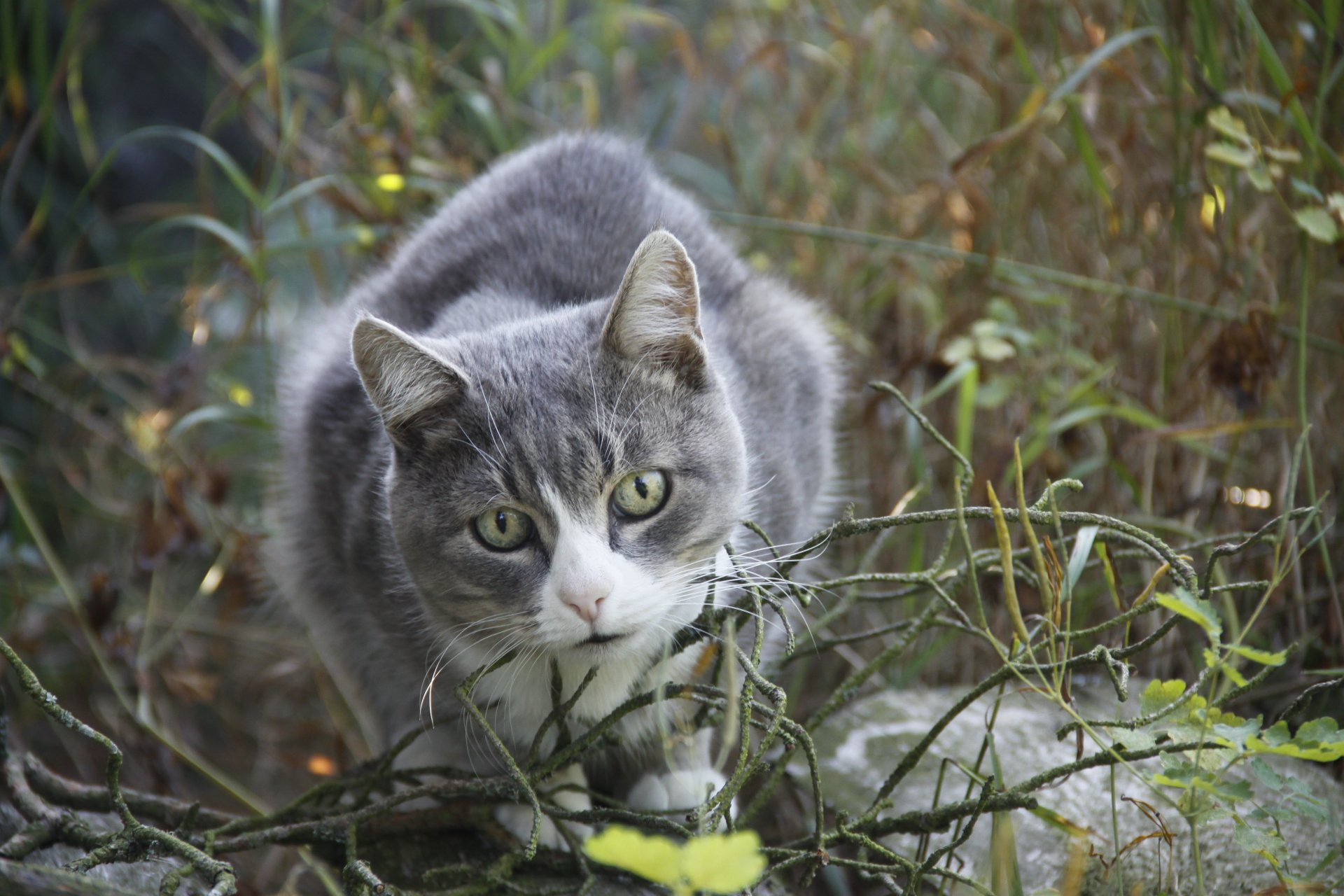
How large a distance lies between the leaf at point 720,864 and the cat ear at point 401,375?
0.91 metres

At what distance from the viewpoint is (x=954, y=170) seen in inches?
87.1

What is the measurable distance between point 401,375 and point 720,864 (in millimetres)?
978

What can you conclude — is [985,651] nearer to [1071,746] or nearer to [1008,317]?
[1071,746]

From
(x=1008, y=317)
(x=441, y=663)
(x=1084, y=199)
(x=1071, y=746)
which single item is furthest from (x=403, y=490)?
(x=1084, y=199)

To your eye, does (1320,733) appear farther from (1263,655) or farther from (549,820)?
(549,820)

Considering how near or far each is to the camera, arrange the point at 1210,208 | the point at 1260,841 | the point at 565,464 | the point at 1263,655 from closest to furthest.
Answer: the point at 1263,655, the point at 1260,841, the point at 565,464, the point at 1210,208

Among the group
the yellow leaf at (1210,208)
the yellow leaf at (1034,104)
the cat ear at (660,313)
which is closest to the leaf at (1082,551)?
the cat ear at (660,313)

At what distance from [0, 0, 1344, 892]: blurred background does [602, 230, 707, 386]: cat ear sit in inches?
23.6

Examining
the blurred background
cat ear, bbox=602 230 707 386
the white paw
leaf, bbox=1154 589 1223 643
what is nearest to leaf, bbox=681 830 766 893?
leaf, bbox=1154 589 1223 643

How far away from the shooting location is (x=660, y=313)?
1618mm

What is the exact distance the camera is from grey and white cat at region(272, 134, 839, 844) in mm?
1549

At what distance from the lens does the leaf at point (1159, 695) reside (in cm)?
127

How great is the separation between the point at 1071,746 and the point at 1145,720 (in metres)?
0.71

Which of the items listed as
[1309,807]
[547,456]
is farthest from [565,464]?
[1309,807]
